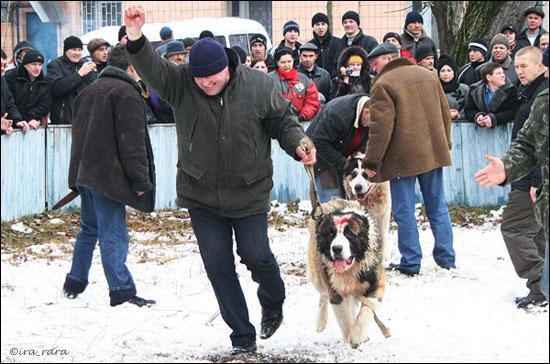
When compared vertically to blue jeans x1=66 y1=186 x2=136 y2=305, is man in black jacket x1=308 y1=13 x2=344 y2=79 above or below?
above

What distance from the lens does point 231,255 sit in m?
6.04

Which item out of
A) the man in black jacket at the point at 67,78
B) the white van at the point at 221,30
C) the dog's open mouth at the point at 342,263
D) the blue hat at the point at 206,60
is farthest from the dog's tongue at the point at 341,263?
the white van at the point at 221,30

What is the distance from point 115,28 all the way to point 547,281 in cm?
1806

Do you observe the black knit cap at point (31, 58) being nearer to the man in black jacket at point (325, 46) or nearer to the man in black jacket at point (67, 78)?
the man in black jacket at point (67, 78)

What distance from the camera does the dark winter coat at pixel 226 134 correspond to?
5809mm

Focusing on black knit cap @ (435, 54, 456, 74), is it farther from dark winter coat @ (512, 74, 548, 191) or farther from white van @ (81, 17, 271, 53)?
white van @ (81, 17, 271, 53)

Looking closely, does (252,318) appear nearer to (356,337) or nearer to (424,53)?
(356,337)

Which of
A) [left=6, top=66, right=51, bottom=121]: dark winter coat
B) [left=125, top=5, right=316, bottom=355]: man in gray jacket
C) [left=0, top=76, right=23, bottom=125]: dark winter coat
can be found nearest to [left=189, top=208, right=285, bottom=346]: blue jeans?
[left=125, top=5, right=316, bottom=355]: man in gray jacket

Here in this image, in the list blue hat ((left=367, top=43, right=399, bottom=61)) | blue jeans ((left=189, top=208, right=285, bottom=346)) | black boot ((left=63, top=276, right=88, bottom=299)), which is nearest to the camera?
blue jeans ((left=189, top=208, right=285, bottom=346))

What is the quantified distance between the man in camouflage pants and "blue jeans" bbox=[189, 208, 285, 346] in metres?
1.42

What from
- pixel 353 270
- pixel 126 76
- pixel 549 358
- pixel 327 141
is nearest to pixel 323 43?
pixel 327 141

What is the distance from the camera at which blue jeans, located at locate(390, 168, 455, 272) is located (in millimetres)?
8375

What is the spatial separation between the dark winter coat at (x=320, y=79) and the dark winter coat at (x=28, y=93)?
310cm

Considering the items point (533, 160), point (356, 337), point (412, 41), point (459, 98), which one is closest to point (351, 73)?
point (459, 98)
